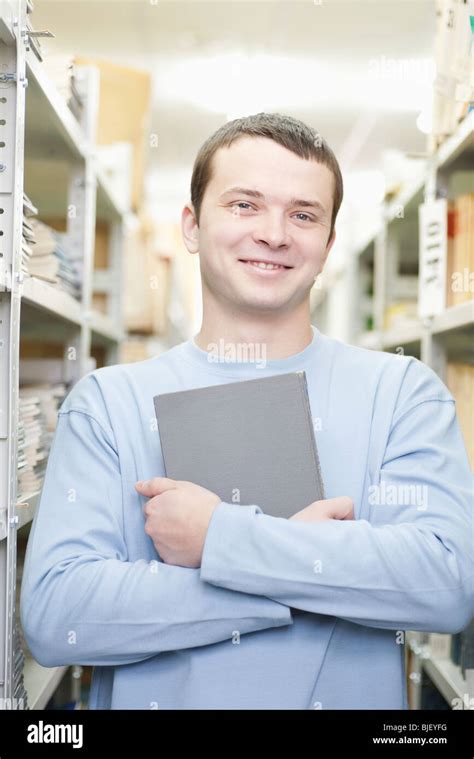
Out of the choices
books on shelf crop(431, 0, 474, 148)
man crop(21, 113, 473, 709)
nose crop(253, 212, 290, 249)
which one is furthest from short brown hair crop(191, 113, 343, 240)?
books on shelf crop(431, 0, 474, 148)

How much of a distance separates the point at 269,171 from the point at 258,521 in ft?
1.72

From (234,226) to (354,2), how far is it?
3.19 meters

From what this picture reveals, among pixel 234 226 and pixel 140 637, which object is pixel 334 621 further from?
pixel 234 226

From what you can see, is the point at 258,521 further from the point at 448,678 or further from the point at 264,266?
the point at 448,678

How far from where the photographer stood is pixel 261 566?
1.02m

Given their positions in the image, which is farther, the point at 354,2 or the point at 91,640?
the point at 354,2

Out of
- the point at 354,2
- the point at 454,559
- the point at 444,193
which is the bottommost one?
the point at 454,559

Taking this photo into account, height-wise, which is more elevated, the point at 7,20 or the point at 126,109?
the point at 126,109

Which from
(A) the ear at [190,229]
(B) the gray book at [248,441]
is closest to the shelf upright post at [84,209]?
(A) the ear at [190,229]

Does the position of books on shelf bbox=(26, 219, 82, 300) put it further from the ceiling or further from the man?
the ceiling

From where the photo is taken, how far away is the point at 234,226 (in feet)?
4.00

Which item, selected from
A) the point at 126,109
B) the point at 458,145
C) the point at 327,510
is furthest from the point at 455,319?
the point at 126,109
